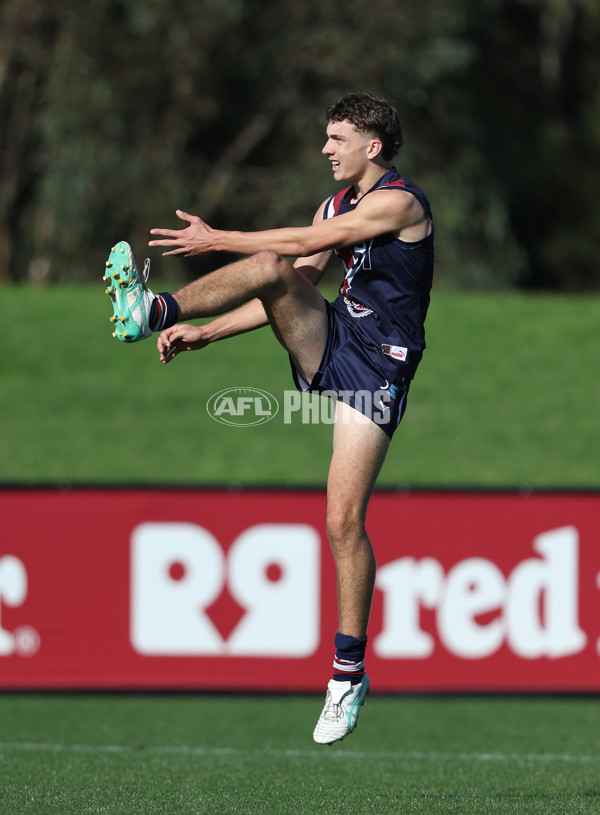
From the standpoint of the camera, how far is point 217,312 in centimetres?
638

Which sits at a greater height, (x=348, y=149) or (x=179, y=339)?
(x=348, y=149)

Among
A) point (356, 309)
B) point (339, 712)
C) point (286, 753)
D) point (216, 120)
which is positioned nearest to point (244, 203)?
point (216, 120)

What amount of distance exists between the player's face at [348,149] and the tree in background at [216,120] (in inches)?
749

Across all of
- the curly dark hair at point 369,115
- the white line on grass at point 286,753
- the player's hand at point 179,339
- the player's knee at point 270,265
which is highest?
the curly dark hair at point 369,115

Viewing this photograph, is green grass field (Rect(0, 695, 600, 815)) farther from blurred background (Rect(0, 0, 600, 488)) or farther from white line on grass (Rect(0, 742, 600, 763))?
blurred background (Rect(0, 0, 600, 488))

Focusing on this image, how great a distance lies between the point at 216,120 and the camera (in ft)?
92.3

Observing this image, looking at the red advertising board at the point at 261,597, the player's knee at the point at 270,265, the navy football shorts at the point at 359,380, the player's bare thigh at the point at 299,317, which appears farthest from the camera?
the red advertising board at the point at 261,597

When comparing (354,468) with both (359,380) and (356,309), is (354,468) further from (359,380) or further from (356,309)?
(356,309)

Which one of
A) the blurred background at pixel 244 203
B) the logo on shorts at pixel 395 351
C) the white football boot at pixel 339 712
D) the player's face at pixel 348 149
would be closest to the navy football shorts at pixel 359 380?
the logo on shorts at pixel 395 351

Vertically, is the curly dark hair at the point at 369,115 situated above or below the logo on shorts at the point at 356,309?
above

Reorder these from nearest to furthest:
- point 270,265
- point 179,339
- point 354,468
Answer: point 270,265 < point 179,339 < point 354,468

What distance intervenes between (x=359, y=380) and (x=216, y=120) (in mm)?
22150

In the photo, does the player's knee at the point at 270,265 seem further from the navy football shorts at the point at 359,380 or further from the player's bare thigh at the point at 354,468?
the player's bare thigh at the point at 354,468

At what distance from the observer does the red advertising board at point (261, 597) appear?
454 inches
